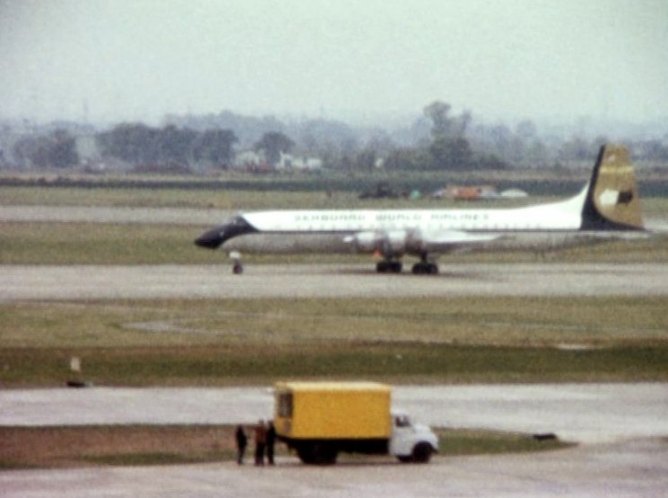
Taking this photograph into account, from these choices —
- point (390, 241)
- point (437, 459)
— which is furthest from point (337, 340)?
point (390, 241)

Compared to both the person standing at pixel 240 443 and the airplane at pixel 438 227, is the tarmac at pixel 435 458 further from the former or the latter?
the airplane at pixel 438 227

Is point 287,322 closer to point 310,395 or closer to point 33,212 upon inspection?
point 310,395

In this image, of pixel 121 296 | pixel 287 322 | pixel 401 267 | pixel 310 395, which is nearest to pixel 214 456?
pixel 310 395

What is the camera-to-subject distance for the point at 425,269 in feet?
313

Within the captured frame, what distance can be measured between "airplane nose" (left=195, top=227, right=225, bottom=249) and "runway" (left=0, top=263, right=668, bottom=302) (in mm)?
1511

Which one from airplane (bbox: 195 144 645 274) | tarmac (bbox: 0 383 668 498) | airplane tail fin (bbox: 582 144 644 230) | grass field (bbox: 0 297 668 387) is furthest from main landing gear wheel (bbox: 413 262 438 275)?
tarmac (bbox: 0 383 668 498)

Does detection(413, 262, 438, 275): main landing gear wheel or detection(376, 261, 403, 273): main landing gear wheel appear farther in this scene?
detection(376, 261, 403, 273): main landing gear wheel

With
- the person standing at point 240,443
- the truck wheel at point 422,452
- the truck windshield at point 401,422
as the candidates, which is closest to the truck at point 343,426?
the truck wheel at point 422,452

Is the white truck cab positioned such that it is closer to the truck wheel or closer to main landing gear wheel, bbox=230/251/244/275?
the truck wheel

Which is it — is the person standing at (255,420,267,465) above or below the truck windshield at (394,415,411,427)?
below

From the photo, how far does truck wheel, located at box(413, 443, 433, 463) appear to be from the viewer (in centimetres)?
3794

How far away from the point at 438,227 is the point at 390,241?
2986 mm

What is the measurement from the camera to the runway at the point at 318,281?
270 ft

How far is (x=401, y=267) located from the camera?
9675 cm
